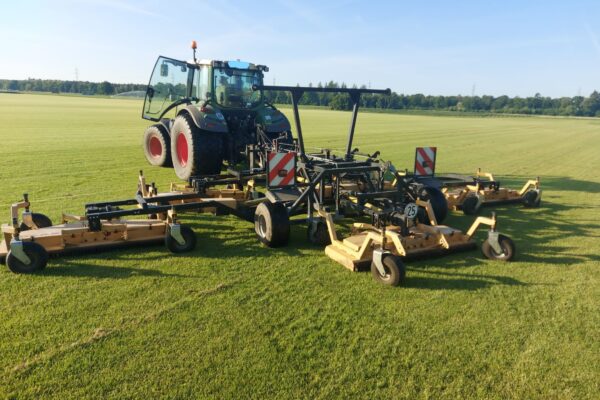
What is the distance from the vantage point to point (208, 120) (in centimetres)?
841

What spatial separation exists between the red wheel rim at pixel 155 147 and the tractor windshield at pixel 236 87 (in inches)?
109

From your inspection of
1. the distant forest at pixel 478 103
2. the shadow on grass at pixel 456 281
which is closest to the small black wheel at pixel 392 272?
the shadow on grass at pixel 456 281

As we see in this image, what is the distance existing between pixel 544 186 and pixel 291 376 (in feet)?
33.5

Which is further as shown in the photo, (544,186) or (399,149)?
(399,149)

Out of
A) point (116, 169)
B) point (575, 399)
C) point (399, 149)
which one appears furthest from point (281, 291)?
point (399, 149)

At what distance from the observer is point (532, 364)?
3.27 m

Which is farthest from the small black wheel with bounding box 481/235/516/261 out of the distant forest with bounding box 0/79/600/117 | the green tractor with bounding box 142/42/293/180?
the distant forest with bounding box 0/79/600/117

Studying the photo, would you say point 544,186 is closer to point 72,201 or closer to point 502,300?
point 502,300

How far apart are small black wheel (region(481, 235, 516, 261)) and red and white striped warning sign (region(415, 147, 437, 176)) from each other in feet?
6.68

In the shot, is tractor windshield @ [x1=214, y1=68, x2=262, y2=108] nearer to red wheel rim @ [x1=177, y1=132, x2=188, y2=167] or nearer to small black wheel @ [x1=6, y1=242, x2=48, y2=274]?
red wheel rim @ [x1=177, y1=132, x2=188, y2=167]

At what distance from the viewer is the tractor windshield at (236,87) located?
362 inches

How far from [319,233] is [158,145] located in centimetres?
695

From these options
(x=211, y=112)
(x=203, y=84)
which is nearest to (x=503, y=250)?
(x=211, y=112)

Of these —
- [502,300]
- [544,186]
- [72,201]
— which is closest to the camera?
[502,300]
